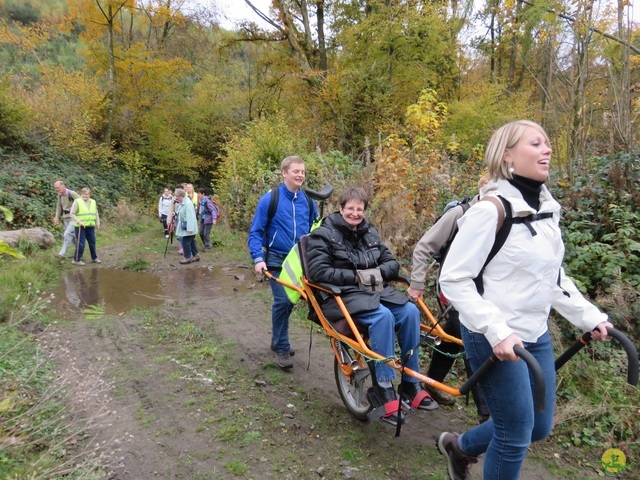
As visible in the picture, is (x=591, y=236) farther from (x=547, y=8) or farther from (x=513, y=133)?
(x=513, y=133)

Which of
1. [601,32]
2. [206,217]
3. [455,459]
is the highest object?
[601,32]

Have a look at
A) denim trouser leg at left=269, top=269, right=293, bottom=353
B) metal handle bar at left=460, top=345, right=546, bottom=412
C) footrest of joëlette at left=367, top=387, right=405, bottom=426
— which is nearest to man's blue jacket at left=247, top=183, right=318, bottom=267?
denim trouser leg at left=269, top=269, right=293, bottom=353

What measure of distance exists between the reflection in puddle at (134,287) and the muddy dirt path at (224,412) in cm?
85

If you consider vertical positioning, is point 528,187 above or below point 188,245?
above

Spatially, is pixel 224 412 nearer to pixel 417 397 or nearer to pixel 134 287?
pixel 417 397

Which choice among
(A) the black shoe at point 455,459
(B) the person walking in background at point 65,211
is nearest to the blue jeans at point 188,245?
(B) the person walking in background at point 65,211

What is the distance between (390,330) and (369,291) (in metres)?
0.41

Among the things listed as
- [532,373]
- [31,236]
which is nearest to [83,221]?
[31,236]

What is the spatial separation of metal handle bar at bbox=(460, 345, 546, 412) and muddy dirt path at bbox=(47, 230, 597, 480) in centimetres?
134

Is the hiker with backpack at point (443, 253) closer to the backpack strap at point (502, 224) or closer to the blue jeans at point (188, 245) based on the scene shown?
the backpack strap at point (502, 224)

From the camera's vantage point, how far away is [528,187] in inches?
79.6

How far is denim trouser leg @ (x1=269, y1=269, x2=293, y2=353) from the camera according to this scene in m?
4.38

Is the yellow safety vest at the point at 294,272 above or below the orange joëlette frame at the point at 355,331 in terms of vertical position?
above

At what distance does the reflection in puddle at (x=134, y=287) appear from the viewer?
6648 millimetres
